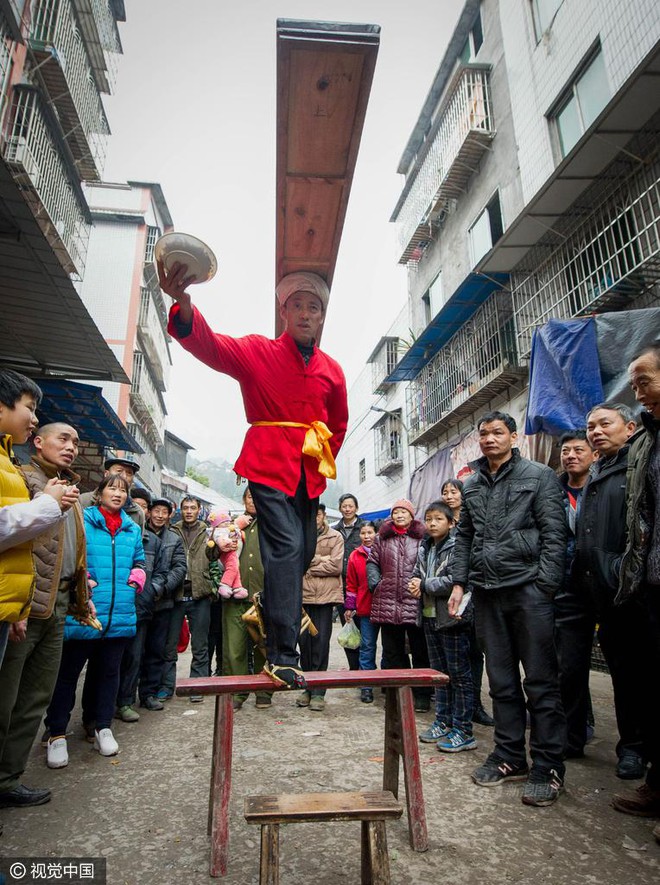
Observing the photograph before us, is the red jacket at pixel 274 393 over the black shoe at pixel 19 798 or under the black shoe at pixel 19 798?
over

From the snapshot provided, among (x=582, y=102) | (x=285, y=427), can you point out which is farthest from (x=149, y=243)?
(x=285, y=427)

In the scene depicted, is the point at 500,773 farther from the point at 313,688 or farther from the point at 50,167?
the point at 50,167

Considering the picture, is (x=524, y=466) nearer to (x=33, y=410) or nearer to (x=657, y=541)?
(x=657, y=541)

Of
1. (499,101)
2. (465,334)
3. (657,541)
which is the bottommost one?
(657,541)

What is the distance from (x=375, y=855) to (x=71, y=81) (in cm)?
1594

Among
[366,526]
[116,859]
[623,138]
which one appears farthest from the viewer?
[366,526]

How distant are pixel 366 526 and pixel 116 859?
5.65m

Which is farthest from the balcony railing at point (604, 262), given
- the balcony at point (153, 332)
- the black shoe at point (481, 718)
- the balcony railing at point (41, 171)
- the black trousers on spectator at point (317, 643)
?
the balcony at point (153, 332)

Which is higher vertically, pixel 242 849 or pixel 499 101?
pixel 499 101

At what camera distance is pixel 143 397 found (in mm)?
22344

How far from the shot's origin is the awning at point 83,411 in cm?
849

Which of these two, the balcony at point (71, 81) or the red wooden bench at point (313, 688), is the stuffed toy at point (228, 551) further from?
the balcony at point (71, 81)

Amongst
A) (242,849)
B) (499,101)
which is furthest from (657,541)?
(499,101)

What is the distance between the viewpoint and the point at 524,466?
3.74 metres
